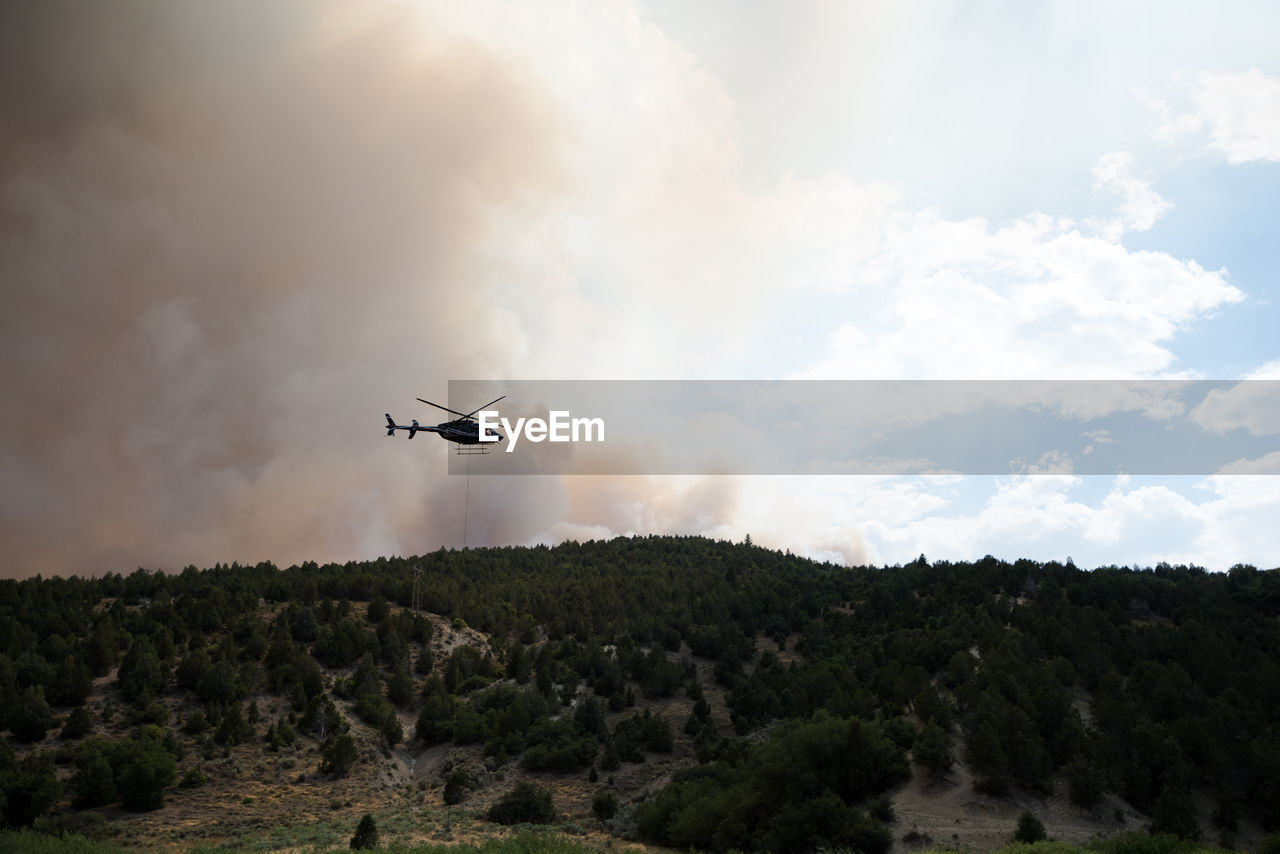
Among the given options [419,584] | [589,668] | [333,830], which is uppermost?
[419,584]

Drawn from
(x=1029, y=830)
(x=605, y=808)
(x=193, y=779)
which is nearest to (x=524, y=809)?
(x=605, y=808)

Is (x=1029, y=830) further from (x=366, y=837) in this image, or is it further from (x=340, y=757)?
(x=340, y=757)

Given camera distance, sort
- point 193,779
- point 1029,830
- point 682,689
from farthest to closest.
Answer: point 682,689
point 193,779
point 1029,830

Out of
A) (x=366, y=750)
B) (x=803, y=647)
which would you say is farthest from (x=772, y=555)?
(x=366, y=750)

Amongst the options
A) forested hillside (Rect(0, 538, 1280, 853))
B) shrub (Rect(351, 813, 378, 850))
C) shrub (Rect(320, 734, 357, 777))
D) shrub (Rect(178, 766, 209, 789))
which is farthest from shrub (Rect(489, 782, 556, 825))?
shrub (Rect(178, 766, 209, 789))

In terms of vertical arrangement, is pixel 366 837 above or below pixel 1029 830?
below

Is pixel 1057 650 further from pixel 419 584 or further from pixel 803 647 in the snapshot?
pixel 419 584

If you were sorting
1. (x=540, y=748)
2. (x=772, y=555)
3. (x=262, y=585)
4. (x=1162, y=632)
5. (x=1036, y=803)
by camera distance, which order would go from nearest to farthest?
(x=1036, y=803) → (x=540, y=748) → (x=1162, y=632) → (x=262, y=585) → (x=772, y=555)


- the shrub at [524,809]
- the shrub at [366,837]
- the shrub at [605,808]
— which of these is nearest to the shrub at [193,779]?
the shrub at [366,837]

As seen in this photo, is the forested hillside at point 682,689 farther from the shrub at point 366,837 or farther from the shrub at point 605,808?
the shrub at point 366,837
